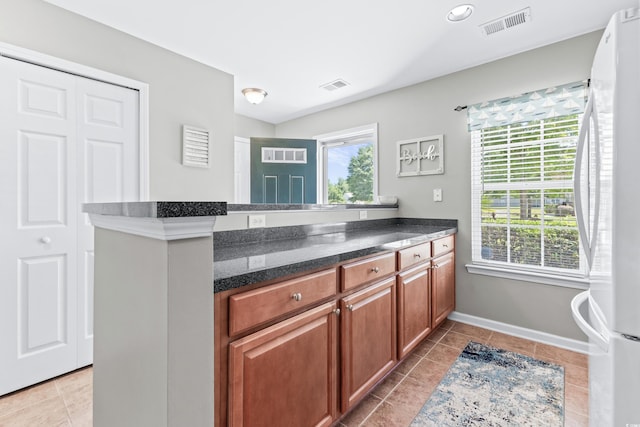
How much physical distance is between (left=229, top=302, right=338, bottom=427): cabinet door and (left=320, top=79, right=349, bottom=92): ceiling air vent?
267 cm

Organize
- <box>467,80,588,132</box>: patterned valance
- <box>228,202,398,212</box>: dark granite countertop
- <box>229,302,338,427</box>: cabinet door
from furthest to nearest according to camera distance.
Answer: <box>467,80,588,132</box>: patterned valance → <box>228,202,398,212</box>: dark granite countertop → <box>229,302,338,427</box>: cabinet door

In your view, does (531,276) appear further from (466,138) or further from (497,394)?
(466,138)

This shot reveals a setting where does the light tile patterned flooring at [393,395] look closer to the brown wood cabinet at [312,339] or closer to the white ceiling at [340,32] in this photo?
the brown wood cabinet at [312,339]

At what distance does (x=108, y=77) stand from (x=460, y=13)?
2.63 metres

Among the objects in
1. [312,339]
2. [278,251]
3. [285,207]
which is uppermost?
[285,207]

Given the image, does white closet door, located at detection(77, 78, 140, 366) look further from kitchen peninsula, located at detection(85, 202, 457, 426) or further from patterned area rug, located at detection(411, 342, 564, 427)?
patterned area rug, located at detection(411, 342, 564, 427)

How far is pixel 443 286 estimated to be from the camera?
2596 millimetres

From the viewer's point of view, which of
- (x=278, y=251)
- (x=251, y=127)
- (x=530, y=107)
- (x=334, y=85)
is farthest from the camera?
(x=251, y=127)

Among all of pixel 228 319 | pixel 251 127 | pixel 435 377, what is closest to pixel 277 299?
pixel 228 319

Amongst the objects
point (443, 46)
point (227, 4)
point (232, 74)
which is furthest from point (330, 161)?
point (227, 4)

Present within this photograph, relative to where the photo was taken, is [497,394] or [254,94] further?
[254,94]

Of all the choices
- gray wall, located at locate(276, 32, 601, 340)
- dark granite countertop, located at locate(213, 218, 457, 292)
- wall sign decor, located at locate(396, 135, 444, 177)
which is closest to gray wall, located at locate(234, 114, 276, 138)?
gray wall, located at locate(276, 32, 601, 340)

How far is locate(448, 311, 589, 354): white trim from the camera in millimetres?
2293

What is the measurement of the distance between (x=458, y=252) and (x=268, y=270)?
94.3 inches
